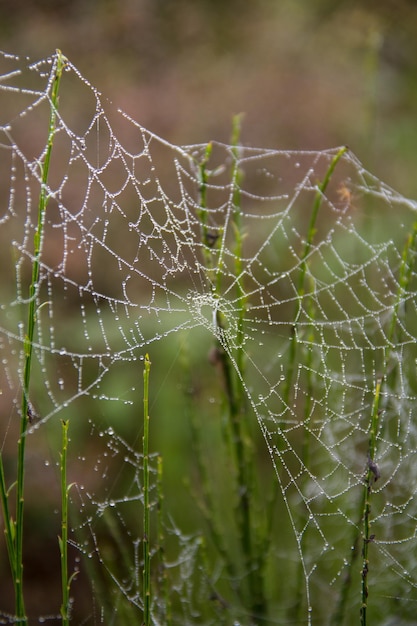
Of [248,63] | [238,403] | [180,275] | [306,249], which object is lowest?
[238,403]

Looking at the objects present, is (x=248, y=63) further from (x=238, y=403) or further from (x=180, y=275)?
(x=238, y=403)

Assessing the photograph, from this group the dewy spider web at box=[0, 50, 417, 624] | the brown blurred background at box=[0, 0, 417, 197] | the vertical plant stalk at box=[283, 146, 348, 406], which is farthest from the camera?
the brown blurred background at box=[0, 0, 417, 197]

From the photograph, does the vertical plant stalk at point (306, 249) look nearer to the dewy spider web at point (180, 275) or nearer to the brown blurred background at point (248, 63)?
the dewy spider web at point (180, 275)

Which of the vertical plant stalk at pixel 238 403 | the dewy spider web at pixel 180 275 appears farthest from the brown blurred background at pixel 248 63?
the vertical plant stalk at pixel 238 403

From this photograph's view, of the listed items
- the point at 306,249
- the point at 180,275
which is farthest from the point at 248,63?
the point at 306,249

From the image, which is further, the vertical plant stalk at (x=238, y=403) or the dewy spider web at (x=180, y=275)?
the dewy spider web at (x=180, y=275)

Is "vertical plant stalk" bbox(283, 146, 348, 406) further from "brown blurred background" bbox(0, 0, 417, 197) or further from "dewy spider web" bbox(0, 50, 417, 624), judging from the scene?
"brown blurred background" bbox(0, 0, 417, 197)

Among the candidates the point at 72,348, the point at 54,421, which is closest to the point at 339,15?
the point at 72,348

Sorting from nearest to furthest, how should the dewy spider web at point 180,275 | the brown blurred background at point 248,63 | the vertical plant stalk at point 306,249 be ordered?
the vertical plant stalk at point 306,249, the dewy spider web at point 180,275, the brown blurred background at point 248,63

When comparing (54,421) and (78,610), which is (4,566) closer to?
(78,610)

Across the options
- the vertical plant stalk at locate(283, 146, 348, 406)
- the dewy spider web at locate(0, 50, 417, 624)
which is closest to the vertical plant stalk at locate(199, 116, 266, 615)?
the vertical plant stalk at locate(283, 146, 348, 406)

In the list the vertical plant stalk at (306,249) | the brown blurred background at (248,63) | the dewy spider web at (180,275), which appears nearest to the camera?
the vertical plant stalk at (306,249)
